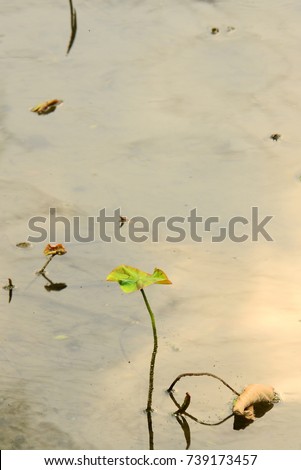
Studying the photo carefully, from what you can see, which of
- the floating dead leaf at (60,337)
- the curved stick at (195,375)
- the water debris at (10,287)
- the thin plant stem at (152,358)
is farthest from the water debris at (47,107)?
the curved stick at (195,375)

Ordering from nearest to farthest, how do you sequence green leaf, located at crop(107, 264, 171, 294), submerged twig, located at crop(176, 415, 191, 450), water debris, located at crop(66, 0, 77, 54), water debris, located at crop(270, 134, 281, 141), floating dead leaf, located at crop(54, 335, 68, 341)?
submerged twig, located at crop(176, 415, 191, 450), green leaf, located at crop(107, 264, 171, 294), floating dead leaf, located at crop(54, 335, 68, 341), water debris, located at crop(270, 134, 281, 141), water debris, located at crop(66, 0, 77, 54)

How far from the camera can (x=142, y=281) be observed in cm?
235

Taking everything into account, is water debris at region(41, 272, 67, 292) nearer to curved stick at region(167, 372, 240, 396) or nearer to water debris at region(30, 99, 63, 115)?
curved stick at region(167, 372, 240, 396)

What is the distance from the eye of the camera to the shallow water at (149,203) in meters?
2.36

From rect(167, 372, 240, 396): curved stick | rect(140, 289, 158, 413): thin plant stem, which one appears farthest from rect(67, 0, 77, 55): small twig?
rect(167, 372, 240, 396): curved stick

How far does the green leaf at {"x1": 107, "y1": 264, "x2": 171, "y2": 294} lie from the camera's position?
7.69 feet

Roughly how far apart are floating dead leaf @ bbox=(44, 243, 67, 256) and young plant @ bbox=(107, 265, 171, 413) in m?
0.48

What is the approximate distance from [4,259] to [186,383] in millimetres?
769

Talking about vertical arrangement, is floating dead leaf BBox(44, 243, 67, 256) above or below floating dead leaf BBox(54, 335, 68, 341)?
above

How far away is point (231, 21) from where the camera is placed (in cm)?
386

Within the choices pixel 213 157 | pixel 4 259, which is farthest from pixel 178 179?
pixel 4 259

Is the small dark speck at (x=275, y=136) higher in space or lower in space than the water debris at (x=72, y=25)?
lower

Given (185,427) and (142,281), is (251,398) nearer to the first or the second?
(185,427)
